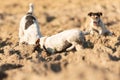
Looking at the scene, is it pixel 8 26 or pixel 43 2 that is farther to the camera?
pixel 43 2

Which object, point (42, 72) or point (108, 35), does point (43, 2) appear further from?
point (42, 72)

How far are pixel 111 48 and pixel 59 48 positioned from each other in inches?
45.4

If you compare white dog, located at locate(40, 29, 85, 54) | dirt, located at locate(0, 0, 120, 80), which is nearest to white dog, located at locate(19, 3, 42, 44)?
dirt, located at locate(0, 0, 120, 80)

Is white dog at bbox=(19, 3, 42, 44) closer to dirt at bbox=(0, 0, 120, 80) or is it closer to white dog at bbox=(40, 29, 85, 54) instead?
dirt at bbox=(0, 0, 120, 80)

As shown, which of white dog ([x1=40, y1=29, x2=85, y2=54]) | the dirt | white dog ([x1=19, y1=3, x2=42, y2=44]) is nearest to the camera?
the dirt

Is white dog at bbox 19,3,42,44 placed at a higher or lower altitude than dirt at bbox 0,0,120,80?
higher

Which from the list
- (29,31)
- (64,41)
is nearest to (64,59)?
(64,41)

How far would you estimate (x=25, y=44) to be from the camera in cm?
1017

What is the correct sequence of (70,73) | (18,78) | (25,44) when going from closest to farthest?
(70,73) → (18,78) → (25,44)

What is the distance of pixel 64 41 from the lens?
9.17 m

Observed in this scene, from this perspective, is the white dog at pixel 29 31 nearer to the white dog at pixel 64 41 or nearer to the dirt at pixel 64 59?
the dirt at pixel 64 59

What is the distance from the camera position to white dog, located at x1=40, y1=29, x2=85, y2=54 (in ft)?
29.2

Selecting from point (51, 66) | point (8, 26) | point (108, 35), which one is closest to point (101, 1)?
point (8, 26)

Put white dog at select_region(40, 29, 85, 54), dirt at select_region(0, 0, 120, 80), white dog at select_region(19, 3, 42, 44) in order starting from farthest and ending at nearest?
white dog at select_region(19, 3, 42, 44), white dog at select_region(40, 29, 85, 54), dirt at select_region(0, 0, 120, 80)
